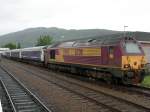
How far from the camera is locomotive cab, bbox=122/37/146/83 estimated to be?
66.9ft

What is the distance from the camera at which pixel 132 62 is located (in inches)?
813

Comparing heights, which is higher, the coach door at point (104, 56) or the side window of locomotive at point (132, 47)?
the side window of locomotive at point (132, 47)

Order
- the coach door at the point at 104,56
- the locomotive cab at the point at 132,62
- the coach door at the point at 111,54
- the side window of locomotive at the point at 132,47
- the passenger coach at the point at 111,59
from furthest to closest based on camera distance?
the coach door at the point at 104,56 → the coach door at the point at 111,54 → the side window of locomotive at the point at 132,47 → the passenger coach at the point at 111,59 → the locomotive cab at the point at 132,62

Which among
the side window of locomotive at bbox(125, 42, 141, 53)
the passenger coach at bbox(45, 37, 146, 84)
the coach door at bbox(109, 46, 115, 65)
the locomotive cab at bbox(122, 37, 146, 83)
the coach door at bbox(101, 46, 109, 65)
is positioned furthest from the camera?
the coach door at bbox(101, 46, 109, 65)

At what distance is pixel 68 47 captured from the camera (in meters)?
31.2

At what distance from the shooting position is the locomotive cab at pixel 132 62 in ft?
66.9

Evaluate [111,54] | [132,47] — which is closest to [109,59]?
[111,54]

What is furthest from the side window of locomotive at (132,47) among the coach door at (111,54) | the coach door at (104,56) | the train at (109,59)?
the coach door at (104,56)

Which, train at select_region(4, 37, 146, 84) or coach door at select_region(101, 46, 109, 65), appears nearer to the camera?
train at select_region(4, 37, 146, 84)

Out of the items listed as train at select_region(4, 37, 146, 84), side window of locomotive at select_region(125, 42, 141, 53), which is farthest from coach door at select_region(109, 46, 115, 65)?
side window of locomotive at select_region(125, 42, 141, 53)

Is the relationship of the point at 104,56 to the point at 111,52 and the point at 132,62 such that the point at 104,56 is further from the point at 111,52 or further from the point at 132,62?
the point at 132,62

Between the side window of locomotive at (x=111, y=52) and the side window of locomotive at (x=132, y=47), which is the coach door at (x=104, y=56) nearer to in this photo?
the side window of locomotive at (x=111, y=52)

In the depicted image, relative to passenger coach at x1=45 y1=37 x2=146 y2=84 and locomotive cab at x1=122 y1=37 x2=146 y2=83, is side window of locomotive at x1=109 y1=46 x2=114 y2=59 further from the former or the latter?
locomotive cab at x1=122 y1=37 x2=146 y2=83

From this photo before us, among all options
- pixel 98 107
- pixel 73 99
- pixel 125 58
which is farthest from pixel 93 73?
pixel 98 107
